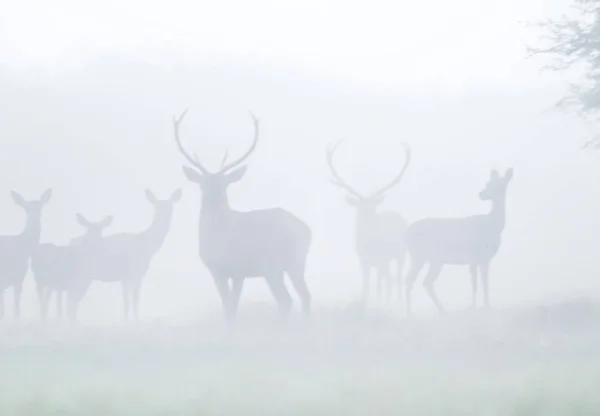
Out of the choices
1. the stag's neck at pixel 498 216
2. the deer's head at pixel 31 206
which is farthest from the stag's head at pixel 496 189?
the deer's head at pixel 31 206

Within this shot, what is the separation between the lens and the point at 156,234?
20375mm

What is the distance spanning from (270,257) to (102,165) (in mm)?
25773

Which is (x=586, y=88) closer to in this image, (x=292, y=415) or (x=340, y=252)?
(x=292, y=415)

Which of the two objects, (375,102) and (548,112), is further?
(375,102)

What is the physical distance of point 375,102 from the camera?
125ft

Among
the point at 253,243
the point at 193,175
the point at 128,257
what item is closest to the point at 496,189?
the point at 253,243

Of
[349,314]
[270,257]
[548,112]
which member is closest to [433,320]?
[349,314]

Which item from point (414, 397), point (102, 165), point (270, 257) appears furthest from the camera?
point (102, 165)

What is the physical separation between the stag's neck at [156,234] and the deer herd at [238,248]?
0.8 inches

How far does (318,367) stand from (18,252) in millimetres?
10612

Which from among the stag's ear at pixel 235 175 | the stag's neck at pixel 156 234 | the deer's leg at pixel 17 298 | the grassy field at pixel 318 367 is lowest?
the deer's leg at pixel 17 298

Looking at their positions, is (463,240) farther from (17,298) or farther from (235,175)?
(17,298)

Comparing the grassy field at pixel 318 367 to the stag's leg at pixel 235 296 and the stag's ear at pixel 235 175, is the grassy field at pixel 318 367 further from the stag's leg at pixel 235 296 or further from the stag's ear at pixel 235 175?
the stag's ear at pixel 235 175

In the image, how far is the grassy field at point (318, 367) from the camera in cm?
771
